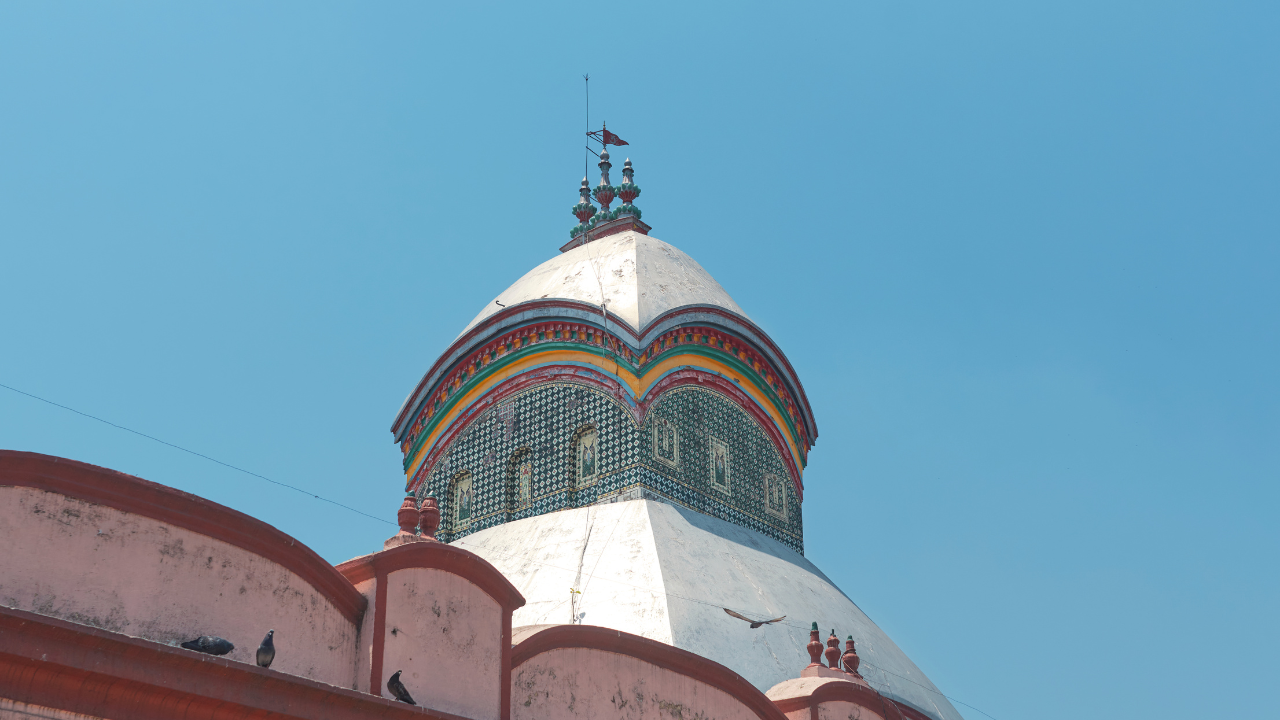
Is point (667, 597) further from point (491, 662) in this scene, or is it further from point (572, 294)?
point (572, 294)

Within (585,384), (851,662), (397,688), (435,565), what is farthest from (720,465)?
(397,688)

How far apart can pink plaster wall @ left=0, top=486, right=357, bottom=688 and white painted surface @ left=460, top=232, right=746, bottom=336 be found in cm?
827

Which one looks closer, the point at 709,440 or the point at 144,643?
the point at 144,643

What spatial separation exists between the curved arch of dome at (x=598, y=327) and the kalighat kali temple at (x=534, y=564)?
32mm

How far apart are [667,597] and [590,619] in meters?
0.72

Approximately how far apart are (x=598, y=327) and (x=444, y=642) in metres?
7.94

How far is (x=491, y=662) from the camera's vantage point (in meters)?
8.23

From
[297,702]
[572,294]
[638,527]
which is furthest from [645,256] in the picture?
[297,702]

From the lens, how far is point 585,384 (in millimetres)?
15539

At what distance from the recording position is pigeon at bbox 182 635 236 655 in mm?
6770

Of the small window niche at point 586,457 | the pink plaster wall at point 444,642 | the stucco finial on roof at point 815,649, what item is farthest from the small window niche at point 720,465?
the pink plaster wall at point 444,642

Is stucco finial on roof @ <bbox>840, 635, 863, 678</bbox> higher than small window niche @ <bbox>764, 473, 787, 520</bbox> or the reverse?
the reverse

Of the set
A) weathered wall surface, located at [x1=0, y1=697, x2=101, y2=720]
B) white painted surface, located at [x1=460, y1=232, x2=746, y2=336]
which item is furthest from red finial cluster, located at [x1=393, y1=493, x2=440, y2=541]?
white painted surface, located at [x1=460, y1=232, x2=746, y2=336]

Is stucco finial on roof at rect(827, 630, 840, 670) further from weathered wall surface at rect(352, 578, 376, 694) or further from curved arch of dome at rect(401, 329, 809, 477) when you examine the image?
weathered wall surface at rect(352, 578, 376, 694)
